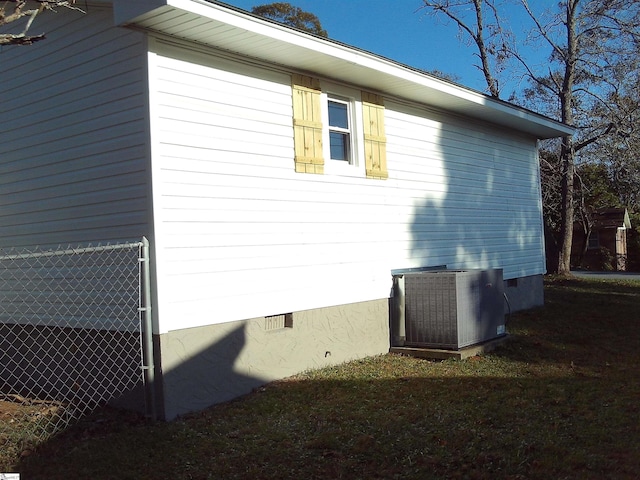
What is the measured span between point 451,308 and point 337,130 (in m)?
2.66

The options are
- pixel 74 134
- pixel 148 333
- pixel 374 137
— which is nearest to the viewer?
pixel 148 333

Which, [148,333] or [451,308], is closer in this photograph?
[148,333]

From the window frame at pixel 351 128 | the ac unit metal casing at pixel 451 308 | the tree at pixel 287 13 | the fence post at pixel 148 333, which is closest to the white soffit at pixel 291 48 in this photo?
the window frame at pixel 351 128

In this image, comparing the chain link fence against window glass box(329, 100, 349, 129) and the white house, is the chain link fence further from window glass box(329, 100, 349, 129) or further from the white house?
window glass box(329, 100, 349, 129)

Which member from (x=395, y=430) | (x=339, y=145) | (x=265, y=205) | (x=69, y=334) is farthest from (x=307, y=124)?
(x=395, y=430)

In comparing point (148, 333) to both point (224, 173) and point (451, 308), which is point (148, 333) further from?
point (451, 308)

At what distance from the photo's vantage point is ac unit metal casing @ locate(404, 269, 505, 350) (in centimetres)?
760

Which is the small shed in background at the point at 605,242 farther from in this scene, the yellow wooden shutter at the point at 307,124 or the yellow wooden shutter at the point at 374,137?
the yellow wooden shutter at the point at 307,124

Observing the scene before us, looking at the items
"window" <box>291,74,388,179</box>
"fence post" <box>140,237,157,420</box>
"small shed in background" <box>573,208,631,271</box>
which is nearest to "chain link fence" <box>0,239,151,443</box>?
"fence post" <box>140,237,157,420</box>

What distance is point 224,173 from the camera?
6211 mm

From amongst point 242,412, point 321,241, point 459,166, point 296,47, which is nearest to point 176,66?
point 296,47

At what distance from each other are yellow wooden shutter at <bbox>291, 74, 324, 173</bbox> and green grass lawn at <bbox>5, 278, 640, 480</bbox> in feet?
8.00

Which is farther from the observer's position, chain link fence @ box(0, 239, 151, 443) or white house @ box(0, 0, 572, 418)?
white house @ box(0, 0, 572, 418)

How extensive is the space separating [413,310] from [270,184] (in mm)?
2715
